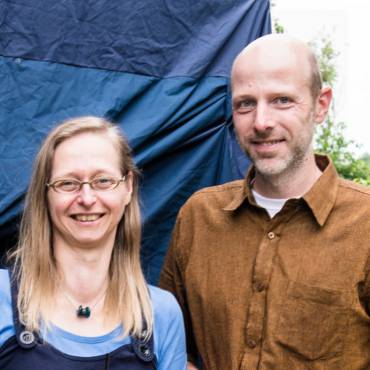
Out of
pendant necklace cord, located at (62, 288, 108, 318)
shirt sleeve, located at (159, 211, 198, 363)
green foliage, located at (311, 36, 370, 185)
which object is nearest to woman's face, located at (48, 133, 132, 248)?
pendant necklace cord, located at (62, 288, 108, 318)

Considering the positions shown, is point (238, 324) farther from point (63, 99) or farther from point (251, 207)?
point (63, 99)

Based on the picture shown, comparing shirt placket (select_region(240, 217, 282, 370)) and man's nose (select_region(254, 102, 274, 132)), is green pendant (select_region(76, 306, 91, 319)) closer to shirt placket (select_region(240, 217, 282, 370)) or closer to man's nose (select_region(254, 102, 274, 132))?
shirt placket (select_region(240, 217, 282, 370))

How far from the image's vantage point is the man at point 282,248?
82.7 inches

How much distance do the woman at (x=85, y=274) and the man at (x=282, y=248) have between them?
0.20m

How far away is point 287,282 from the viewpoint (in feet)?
7.07

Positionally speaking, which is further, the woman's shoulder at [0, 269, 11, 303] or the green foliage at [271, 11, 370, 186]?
the green foliage at [271, 11, 370, 186]

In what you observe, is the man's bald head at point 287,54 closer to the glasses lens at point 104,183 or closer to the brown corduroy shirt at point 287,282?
the brown corduroy shirt at point 287,282

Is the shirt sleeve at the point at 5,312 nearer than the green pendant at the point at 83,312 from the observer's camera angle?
Yes

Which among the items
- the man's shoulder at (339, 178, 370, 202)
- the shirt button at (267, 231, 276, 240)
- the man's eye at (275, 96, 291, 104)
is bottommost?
the shirt button at (267, 231, 276, 240)

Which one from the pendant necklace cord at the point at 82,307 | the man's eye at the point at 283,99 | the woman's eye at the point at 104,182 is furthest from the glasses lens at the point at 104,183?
the man's eye at the point at 283,99

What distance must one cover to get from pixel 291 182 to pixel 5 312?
101 cm

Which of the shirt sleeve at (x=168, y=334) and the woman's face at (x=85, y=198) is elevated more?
the woman's face at (x=85, y=198)

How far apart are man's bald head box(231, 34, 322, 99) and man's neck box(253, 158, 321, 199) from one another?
0.85 ft

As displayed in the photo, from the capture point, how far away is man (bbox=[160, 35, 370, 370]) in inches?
82.7
